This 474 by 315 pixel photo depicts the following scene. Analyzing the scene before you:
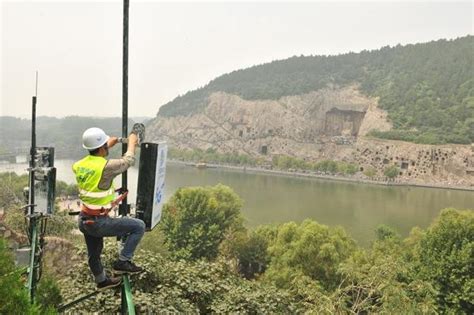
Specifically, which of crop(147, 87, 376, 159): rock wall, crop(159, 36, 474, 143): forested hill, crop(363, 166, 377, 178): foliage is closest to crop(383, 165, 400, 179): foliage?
crop(363, 166, 377, 178): foliage

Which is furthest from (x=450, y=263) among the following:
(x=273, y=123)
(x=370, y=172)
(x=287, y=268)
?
(x=273, y=123)

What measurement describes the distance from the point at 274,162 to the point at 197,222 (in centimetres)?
7096

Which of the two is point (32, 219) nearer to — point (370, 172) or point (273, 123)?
point (370, 172)

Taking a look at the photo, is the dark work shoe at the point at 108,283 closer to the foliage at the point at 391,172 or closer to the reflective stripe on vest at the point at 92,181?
the reflective stripe on vest at the point at 92,181

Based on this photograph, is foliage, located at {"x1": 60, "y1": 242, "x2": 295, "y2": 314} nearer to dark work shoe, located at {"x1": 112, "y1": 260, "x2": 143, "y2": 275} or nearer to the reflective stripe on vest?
dark work shoe, located at {"x1": 112, "y1": 260, "x2": 143, "y2": 275}

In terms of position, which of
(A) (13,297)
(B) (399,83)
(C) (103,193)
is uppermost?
(B) (399,83)

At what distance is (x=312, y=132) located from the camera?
106 metres

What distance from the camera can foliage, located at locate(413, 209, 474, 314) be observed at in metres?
13.9

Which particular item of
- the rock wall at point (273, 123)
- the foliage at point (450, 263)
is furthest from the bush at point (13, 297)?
the rock wall at point (273, 123)

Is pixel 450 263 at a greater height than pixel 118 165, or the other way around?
pixel 118 165

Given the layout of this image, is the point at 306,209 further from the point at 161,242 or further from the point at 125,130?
the point at 125,130

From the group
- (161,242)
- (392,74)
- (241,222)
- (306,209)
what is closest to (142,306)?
(161,242)

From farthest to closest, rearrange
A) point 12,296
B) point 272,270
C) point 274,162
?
point 274,162 → point 272,270 → point 12,296

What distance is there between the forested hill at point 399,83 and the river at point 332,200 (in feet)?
90.5
